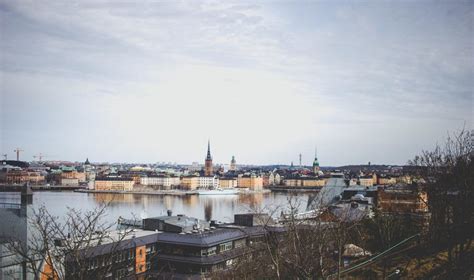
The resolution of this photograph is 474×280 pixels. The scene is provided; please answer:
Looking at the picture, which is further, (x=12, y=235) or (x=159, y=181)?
(x=159, y=181)

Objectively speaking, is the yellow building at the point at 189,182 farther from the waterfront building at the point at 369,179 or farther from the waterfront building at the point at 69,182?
the waterfront building at the point at 369,179

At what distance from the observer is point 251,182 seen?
45.4m

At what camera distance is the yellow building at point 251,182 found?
147 feet

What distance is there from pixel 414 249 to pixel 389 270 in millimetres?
675

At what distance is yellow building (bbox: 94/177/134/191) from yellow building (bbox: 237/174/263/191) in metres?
12.1

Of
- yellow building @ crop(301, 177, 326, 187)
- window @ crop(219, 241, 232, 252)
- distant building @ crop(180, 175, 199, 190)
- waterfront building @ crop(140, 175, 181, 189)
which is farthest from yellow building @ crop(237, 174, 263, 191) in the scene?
window @ crop(219, 241, 232, 252)

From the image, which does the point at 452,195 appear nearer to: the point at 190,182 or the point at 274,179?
the point at 190,182

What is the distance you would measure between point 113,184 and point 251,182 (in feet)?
46.3

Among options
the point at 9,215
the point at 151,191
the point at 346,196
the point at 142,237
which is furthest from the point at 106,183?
the point at 9,215

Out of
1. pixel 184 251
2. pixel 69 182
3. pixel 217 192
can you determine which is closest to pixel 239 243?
pixel 184 251

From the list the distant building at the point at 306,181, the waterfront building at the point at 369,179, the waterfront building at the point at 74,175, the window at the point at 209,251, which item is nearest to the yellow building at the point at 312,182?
the distant building at the point at 306,181

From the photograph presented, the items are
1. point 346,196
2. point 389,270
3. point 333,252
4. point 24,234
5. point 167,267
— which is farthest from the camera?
point 346,196

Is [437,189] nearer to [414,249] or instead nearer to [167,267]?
[414,249]

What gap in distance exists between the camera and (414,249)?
4.55 m
